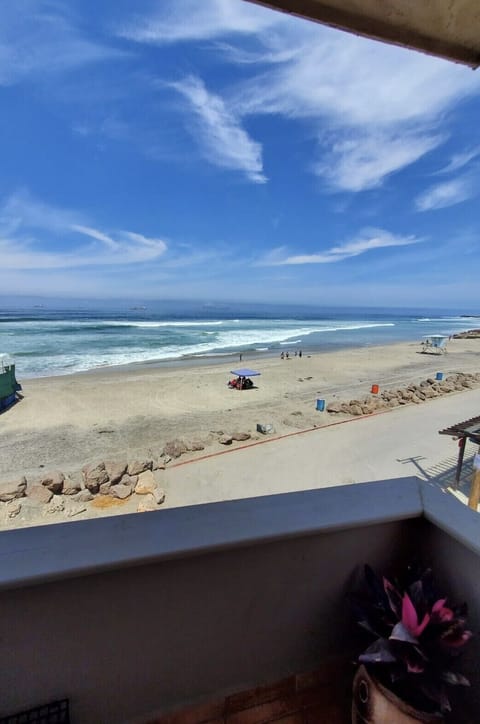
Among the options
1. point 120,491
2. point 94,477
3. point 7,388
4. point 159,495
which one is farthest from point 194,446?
point 7,388

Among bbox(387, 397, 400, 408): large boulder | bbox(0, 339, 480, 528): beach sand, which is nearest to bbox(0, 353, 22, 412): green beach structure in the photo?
bbox(0, 339, 480, 528): beach sand

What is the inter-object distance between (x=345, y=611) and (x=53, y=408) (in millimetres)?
13182

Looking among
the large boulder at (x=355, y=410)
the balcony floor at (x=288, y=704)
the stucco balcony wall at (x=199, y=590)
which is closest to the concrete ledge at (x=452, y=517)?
the stucco balcony wall at (x=199, y=590)

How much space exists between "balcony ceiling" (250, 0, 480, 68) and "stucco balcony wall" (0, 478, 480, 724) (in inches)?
66.8

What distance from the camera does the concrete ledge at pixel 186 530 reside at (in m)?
0.93

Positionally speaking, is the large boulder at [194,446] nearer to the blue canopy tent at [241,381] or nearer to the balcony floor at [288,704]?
the blue canopy tent at [241,381]

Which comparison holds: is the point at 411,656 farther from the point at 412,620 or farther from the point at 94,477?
the point at 94,477

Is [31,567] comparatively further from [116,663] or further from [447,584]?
[447,584]

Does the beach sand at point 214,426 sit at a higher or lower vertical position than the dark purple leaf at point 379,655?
lower

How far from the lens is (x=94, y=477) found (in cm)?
646

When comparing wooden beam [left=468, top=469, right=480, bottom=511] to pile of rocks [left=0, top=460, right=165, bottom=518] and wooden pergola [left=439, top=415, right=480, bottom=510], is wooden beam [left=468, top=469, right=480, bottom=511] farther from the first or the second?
pile of rocks [left=0, top=460, right=165, bottom=518]

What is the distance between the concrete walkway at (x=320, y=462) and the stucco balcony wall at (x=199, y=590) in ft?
15.8

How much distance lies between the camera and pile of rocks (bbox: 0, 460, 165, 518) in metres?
5.95

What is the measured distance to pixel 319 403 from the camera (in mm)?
11883
